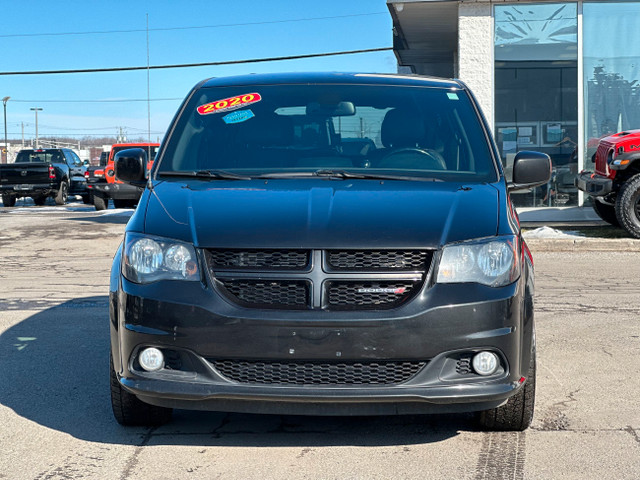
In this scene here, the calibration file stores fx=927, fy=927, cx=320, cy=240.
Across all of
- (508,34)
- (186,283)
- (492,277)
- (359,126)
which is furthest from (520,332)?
(508,34)

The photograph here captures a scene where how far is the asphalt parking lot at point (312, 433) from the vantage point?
3824mm

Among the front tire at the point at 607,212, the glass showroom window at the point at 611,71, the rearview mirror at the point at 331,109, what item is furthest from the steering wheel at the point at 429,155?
the glass showroom window at the point at 611,71

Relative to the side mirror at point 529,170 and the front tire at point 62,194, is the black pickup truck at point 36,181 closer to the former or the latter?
the front tire at point 62,194

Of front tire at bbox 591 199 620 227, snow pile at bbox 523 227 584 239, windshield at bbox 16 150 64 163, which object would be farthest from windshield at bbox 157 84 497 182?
windshield at bbox 16 150 64 163

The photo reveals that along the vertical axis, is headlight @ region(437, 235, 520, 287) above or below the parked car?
below

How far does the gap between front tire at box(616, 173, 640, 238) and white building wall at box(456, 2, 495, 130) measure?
4.63 metres

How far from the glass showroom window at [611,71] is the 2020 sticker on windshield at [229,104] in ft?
42.3

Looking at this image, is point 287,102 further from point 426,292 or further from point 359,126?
point 426,292

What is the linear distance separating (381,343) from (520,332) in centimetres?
63

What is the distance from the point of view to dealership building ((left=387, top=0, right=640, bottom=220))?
17031 mm

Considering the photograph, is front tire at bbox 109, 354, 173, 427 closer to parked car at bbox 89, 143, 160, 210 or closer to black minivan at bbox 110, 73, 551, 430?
black minivan at bbox 110, 73, 551, 430

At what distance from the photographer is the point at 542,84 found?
679 inches

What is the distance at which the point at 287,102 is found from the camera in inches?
211

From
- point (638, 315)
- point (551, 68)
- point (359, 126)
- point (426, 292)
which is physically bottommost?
point (638, 315)
